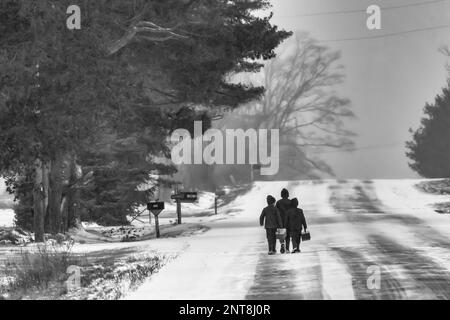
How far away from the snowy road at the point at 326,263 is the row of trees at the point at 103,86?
13.2 ft

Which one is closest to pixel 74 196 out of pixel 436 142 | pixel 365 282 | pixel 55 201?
pixel 55 201

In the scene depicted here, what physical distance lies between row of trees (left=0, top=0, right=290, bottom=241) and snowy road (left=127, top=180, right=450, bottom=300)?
4.02m

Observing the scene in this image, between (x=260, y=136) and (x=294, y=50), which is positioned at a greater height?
(x=294, y=50)

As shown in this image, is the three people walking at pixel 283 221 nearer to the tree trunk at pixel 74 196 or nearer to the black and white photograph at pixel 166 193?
the black and white photograph at pixel 166 193

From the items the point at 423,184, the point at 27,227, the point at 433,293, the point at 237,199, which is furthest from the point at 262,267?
the point at 423,184

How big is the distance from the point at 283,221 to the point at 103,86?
4.98 m

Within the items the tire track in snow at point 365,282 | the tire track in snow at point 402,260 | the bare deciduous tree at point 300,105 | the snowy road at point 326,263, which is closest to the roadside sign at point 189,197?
the snowy road at point 326,263

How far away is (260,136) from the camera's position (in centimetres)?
6694

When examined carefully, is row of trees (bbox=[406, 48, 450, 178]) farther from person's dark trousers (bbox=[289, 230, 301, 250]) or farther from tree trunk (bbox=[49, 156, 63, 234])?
person's dark trousers (bbox=[289, 230, 301, 250])

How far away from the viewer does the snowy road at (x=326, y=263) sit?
12.6 m

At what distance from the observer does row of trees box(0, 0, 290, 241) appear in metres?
17.4

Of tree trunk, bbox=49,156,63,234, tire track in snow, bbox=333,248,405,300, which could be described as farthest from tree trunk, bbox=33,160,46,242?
tire track in snow, bbox=333,248,405,300
